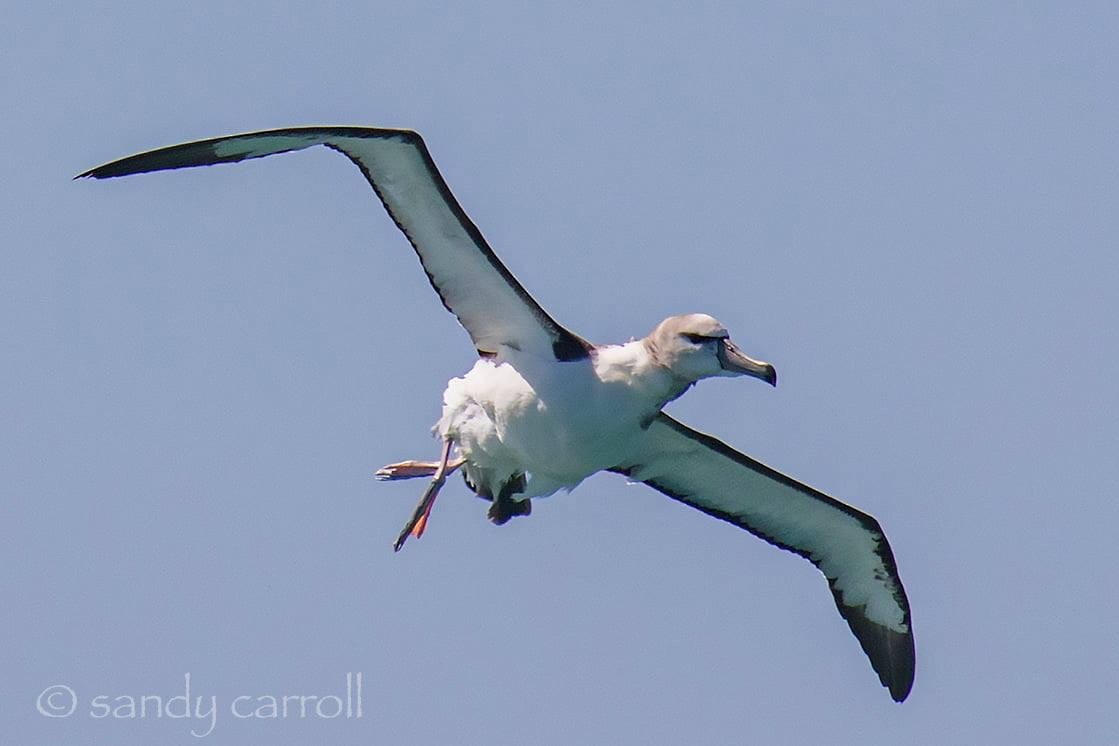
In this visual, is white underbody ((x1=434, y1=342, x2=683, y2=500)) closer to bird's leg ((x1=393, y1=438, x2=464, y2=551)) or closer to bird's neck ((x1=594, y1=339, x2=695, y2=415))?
bird's neck ((x1=594, y1=339, x2=695, y2=415))

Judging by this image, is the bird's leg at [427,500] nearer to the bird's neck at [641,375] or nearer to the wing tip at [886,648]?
the bird's neck at [641,375]

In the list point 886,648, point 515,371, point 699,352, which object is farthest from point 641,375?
point 886,648

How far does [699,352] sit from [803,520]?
419 centimetres

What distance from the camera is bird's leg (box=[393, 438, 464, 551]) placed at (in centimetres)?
1930

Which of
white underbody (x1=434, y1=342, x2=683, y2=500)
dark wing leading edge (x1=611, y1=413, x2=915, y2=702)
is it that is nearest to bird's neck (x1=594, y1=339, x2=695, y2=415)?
white underbody (x1=434, y1=342, x2=683, y2=500)

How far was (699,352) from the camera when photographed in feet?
57.6

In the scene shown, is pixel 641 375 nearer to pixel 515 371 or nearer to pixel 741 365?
pixel 741 365

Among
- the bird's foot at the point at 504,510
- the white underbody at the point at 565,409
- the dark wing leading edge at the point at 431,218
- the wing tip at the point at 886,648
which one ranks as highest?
the dark wing leading edge at the point at 431,218

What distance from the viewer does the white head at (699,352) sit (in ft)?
57.6

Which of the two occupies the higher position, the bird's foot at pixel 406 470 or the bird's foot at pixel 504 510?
the bird's foot at pixel 406 470

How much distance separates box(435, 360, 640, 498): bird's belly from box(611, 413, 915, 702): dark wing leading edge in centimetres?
159

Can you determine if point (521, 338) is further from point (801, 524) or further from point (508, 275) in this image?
point (801, 524)

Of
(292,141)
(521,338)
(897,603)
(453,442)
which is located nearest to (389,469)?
(453,442)

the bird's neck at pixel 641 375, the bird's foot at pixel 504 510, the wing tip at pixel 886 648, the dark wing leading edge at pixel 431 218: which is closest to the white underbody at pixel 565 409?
the bird's neck at pixel 641 375
